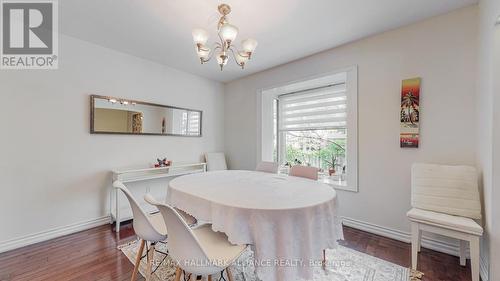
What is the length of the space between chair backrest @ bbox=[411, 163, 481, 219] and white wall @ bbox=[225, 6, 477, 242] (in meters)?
0.20

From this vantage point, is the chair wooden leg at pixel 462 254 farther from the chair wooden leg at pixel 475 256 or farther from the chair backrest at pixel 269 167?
the chair backrest at pixel 269 167

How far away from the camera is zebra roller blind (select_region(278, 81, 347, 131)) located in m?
3.35

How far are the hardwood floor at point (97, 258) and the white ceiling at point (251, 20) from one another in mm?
2585

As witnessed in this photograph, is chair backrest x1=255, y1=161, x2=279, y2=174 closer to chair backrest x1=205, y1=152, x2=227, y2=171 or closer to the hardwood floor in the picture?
the hardwood floor

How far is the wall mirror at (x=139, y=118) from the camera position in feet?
9.41

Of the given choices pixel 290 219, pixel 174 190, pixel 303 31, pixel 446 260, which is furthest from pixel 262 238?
pixel 303 31

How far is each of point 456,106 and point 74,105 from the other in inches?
180

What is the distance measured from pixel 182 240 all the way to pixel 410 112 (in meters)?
2.71

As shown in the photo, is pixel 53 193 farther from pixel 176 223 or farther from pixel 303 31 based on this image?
pixel 303 31

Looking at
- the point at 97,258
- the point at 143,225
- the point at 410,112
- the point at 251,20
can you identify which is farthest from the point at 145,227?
the point at 410,112

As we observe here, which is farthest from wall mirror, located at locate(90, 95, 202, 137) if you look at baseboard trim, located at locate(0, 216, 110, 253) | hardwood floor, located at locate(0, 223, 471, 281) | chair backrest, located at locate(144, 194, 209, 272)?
chair backrest, located at locate(144, 194, 209, 272)

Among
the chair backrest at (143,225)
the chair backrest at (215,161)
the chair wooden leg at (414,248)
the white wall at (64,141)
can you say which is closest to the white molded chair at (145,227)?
the chair backrest at (143,225)

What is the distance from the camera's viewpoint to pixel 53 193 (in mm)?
2508

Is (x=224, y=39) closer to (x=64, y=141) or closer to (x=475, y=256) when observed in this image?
(x=64, y=141)
